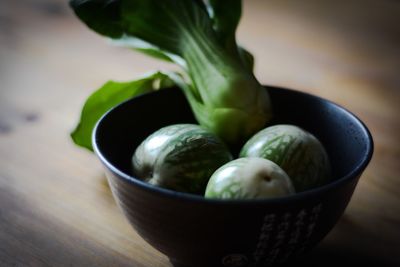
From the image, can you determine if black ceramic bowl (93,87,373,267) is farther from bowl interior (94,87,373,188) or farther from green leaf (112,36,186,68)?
green leaf (112,36,186,68)

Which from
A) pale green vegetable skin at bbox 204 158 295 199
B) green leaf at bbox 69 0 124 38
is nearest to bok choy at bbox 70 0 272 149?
green leaf at bbox 69 0 124 38

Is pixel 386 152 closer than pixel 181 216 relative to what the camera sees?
No

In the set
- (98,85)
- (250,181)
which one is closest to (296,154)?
(250,181)

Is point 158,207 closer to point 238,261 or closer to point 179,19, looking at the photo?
point 238,261

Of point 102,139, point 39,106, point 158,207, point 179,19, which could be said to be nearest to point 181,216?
point 158,207

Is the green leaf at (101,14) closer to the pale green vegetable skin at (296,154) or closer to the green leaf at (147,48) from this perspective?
the green leaf at (147,48)
